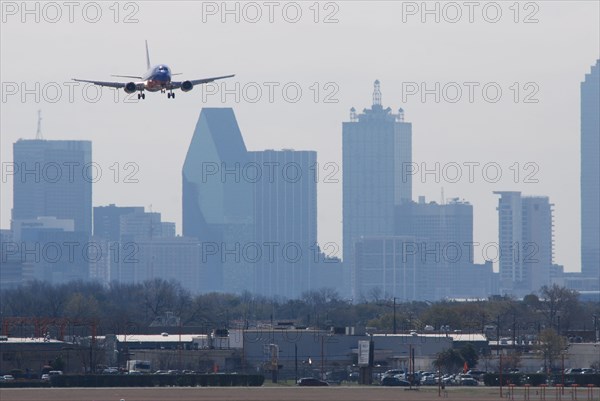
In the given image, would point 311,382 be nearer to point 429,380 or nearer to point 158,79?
point 429,380

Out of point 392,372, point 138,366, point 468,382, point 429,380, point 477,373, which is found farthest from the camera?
point 138,366

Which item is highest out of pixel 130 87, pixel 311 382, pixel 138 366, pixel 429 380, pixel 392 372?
pixel 130 87

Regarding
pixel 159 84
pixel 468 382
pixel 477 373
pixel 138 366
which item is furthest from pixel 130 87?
pixel 138 366

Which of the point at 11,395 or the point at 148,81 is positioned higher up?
the point at 148,81

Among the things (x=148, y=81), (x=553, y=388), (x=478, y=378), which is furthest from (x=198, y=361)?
(x=148, y=81)

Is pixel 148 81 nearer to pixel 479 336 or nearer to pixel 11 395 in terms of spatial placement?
pixel 11 395
